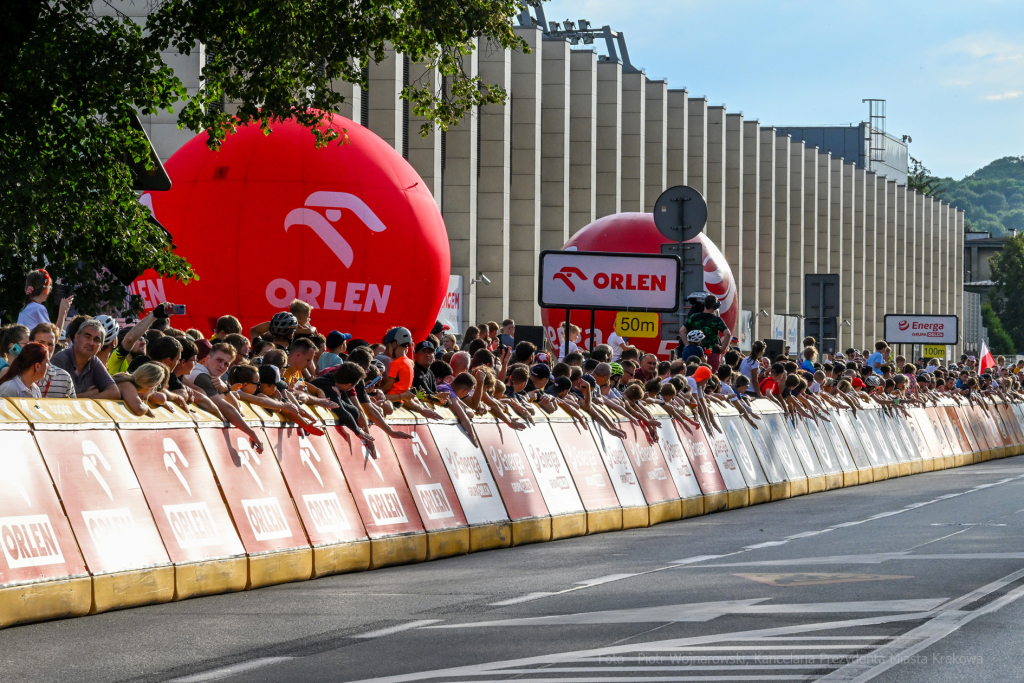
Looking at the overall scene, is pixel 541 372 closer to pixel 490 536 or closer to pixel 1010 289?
pixel 490 536

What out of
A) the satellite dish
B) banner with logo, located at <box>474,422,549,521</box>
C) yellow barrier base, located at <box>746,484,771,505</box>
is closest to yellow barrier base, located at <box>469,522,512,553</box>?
banner with logo, located at <box>474,422,549,521</box>

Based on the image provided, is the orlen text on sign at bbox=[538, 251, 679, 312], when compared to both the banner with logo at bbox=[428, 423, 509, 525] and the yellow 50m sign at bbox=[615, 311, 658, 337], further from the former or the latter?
the banner with logo at bbox=[428, 423, 509, 525]

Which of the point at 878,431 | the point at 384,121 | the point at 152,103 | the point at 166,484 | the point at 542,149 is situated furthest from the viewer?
the point at 542,149

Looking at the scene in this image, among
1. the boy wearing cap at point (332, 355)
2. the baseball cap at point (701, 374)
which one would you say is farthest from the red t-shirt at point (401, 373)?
the baseball cap at point (701, 374)

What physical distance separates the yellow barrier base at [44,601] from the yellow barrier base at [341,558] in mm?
2534

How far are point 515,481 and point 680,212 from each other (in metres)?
7.98

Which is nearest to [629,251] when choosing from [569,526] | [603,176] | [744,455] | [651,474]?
[744,455]

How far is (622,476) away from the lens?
1748cm

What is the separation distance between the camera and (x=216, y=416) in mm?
11453

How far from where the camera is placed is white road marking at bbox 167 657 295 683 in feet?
23.8

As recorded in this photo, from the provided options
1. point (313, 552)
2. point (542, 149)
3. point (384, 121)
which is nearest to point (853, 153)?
point (542, 149)

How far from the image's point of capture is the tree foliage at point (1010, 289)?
144m

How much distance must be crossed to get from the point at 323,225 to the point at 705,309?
5.77m

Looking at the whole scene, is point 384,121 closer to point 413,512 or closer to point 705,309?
point 705,309
